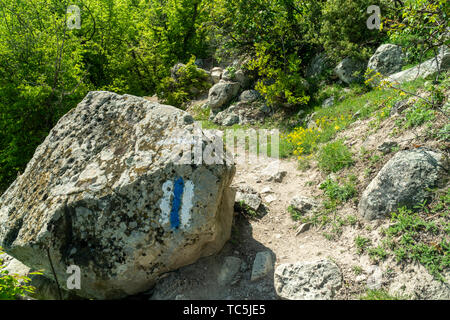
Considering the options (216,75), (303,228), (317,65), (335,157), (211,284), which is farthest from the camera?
(216,75)

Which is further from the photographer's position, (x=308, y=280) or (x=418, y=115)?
(x=418, y=115)

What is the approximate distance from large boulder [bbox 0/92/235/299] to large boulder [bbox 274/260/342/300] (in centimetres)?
113

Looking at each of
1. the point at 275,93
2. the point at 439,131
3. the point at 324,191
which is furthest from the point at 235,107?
the point at 439,131

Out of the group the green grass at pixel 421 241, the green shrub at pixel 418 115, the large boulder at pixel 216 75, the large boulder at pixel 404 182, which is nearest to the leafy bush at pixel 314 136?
the green shrub at pixel 418 115

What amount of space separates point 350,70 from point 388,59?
3.79 ft

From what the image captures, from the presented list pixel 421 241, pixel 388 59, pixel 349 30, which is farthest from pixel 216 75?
pixel 421 241

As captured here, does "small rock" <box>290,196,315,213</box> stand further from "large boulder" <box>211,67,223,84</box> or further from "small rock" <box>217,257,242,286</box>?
"large boulder" <box>211,67,223,84</box>

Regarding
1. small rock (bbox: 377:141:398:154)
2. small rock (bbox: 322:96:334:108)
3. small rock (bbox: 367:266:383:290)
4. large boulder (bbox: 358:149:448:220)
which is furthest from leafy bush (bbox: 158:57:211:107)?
small rock (bbox: 367:266:383:290)

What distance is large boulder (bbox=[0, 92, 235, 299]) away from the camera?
4000 mm

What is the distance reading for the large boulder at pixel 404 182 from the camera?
431cm

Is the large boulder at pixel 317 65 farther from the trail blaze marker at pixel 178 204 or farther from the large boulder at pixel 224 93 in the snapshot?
the trail blaze marker at pixel 178 204

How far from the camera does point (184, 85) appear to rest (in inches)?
590

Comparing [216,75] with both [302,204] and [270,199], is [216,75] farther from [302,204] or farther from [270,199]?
Answer: [302,204]

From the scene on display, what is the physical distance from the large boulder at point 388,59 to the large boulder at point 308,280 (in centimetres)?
656
